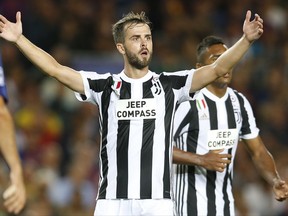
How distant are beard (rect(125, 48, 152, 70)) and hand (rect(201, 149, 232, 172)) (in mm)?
864

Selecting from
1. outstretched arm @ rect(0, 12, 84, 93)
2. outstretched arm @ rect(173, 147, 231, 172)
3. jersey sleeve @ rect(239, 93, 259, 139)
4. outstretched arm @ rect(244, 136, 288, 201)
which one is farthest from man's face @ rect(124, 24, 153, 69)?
outstretched arm @ rect(244, 136, 288, 201)

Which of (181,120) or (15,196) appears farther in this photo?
(181,120)

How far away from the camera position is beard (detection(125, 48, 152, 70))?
596 centimetres

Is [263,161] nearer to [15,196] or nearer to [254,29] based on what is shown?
[254,29]

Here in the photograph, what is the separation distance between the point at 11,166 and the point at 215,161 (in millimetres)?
2046

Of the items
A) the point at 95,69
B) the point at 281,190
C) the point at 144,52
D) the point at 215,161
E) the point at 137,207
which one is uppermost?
the point at 95,69

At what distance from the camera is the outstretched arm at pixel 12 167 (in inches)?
179

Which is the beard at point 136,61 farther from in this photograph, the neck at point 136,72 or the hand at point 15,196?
the hand at point 15,196

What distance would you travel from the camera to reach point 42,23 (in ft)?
39.4

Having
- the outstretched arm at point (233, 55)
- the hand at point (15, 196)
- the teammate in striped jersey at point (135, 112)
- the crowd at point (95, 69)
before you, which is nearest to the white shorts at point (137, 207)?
the teammate in striped jersey at point (135, 112)

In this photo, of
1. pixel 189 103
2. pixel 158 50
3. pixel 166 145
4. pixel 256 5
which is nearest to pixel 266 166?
pixel 189 103

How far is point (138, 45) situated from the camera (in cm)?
599

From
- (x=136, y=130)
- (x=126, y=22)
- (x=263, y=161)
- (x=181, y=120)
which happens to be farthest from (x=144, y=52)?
(x=263, y=161)

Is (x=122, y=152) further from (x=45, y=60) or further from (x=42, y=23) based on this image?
(x=42, y=23)
